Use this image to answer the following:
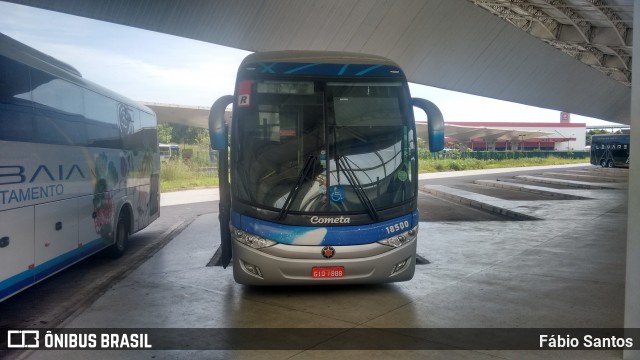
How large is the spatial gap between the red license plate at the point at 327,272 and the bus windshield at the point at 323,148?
73 cm

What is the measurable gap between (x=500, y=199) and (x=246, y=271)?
49.3ft

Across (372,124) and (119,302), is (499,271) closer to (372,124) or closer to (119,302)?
(372,124)

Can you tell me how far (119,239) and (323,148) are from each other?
534 centimetres

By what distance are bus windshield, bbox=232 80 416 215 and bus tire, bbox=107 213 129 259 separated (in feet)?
13.4

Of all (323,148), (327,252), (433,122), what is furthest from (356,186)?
(433,122)

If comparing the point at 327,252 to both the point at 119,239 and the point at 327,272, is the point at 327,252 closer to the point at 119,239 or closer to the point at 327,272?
the point at 327,272

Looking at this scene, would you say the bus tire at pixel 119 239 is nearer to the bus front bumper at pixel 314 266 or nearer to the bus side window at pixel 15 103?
the bus side window at pixel 15 103

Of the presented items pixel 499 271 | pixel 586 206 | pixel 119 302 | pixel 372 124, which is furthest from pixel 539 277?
pixel 586 206

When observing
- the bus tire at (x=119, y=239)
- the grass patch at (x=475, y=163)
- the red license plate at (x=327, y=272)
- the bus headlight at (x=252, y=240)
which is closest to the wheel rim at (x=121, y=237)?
the bus tire at (x=119, y=239)

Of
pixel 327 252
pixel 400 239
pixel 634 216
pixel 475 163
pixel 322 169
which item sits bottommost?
pixel 327 252

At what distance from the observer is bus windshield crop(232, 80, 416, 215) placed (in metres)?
6.32

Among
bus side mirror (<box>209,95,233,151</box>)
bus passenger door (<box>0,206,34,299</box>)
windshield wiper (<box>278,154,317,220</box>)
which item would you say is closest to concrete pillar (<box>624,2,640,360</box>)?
windshield wiper (<box>278,154,317,220</box>)

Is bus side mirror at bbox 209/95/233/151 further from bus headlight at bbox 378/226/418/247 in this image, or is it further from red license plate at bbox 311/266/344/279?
bus headlight at bbox 378/226/418/247

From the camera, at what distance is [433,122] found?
6.76 metres
